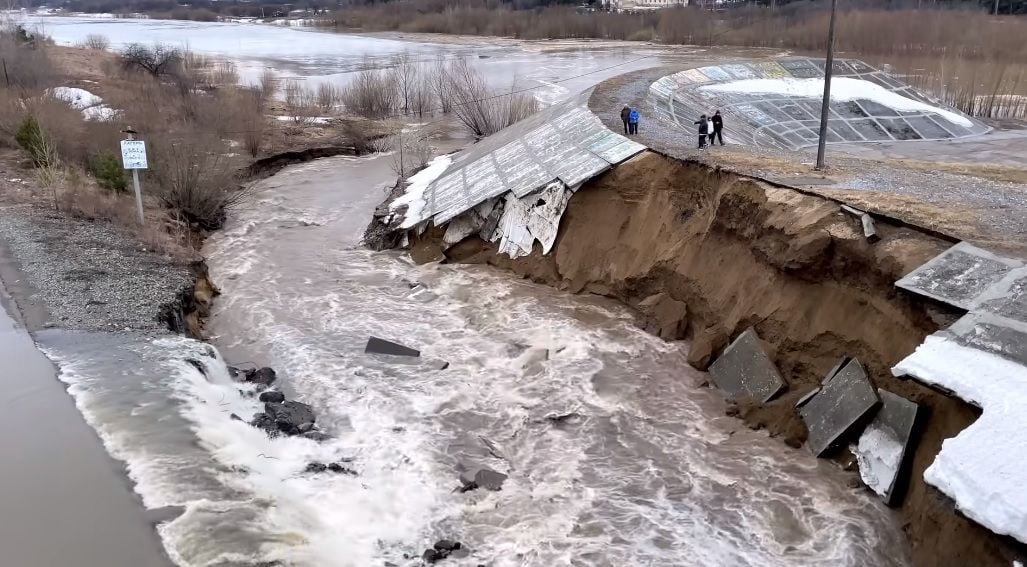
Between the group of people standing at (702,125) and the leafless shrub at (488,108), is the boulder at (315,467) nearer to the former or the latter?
the group of people standing at (702,125)

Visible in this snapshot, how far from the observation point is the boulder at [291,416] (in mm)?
12844

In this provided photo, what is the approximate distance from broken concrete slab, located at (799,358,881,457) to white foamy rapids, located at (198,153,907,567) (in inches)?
17.1

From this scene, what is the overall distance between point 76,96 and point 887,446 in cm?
4106

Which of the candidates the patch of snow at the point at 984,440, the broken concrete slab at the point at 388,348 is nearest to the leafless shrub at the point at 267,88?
the broken concrete slab at the point at 388,348

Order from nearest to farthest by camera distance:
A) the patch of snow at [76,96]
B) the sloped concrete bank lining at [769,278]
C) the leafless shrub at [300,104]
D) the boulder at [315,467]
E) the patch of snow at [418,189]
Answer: the sloped concrete bank lining at [769,278], the boulder at [315,467], the patch of snow at [418,189], the patch of snow at [76,96], the leafless shrub at [300,104]

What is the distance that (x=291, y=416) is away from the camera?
524 inches

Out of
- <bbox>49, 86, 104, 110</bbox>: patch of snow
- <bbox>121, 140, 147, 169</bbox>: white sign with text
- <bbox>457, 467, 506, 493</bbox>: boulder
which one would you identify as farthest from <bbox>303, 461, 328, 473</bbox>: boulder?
<bbox>49, 86, 104, 110</bbox>: patch of snow

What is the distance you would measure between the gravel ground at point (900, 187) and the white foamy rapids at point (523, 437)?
4570 millimetres

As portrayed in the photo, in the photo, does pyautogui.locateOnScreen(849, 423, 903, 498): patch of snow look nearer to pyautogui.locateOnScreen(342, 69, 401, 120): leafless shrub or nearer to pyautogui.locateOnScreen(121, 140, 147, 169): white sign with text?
pyautogui.locateOnScreen(121, 140, 147, 169): white sign with text

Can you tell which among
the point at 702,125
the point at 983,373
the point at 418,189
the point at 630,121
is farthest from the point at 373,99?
the point at 983,373

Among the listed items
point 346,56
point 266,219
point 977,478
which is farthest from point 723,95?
point 346,56

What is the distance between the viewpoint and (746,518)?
35.4 feet

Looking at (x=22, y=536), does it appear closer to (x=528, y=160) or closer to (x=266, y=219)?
(x=528, y=160)

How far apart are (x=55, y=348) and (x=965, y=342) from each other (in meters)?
14.9
